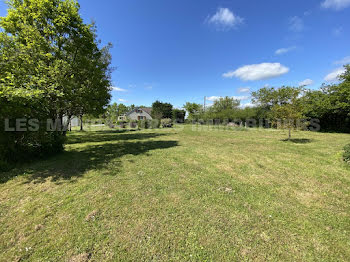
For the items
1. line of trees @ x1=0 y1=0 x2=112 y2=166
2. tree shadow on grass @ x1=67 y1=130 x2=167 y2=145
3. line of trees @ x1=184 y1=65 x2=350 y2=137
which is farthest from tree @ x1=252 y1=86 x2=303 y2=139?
line of trees @ x1=0 y1=0 x2=112 y2=166

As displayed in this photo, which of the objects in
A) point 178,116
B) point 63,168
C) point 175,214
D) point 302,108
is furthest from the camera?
point 178,116

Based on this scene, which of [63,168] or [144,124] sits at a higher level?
[144,124]

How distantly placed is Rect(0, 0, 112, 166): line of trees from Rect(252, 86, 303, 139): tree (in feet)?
37.4

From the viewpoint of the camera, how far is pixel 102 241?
2107 mm

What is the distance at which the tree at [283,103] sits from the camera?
9156 millimetres

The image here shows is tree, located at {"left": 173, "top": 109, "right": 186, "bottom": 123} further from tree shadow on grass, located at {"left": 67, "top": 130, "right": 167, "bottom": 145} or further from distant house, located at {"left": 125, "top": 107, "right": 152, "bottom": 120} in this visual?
tree shadow on grass, located at {"left": 67, "top": 130, "right": 167, "bottom": 145}

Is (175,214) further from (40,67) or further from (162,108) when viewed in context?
(162,108)

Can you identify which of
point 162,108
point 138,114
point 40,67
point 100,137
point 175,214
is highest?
point 162,108

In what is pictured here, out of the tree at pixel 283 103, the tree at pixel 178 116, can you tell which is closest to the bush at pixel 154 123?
the tree at pixel 283 103

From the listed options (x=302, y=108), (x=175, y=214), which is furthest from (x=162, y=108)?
(x=175, y=214)

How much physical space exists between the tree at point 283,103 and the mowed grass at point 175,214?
5200 mm

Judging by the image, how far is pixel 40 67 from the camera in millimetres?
5902

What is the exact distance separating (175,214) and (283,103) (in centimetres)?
2865

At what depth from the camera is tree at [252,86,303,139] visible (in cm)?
916
